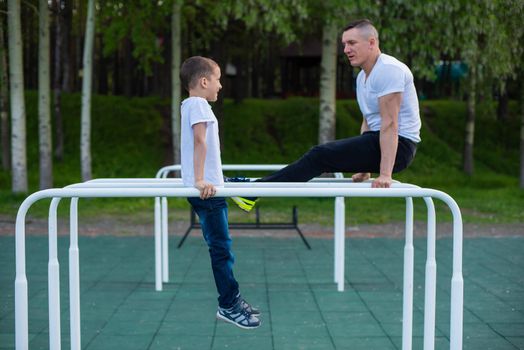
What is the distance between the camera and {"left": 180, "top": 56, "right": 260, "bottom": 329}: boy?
339 cm

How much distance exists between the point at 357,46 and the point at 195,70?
87 centimetres

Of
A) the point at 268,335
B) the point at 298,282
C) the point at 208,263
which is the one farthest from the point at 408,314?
the point at 208,263

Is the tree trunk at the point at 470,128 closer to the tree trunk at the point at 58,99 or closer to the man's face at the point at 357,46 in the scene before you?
the tree trunk at the point at 58,99

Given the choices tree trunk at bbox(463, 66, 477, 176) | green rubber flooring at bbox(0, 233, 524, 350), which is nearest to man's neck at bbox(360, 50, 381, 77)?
green rubber flooring at bbox(0, 233, 524, 350)

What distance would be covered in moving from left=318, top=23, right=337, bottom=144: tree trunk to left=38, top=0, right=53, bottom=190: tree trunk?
202 inches

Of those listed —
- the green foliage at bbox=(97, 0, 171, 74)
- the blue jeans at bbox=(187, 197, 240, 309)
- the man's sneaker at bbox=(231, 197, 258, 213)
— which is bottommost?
the blue jeans at bbox=(187, 197, 240, 309)

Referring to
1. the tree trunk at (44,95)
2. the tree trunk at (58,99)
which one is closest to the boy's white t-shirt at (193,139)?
the tree trunk at (44,95)

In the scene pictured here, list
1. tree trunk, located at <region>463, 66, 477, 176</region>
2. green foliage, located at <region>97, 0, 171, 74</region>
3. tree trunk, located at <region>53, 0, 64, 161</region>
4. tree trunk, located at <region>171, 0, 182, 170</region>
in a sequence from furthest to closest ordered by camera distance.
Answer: tree trunk, located at <region>53, 0, 64, 161</region> < tree trunk, located at <region>463, 66, 477, 176</region> < green foliage, located at <region>97, 0, 171, 74</region> < tree trunk, located at <region>171, 0, 182, 170</region>

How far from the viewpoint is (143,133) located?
21562 mm

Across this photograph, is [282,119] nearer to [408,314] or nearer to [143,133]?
[143,133]

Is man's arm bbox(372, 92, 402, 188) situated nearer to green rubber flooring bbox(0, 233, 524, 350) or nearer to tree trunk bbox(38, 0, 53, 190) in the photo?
green rubber flooring bbox(0, 233, 524, 350)

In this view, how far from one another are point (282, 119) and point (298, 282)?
55.3ft

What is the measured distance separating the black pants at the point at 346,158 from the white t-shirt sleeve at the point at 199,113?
0.61 m

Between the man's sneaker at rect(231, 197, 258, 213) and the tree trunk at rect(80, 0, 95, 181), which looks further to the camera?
the tree trunk at rect(80, 0, 95, 181)
